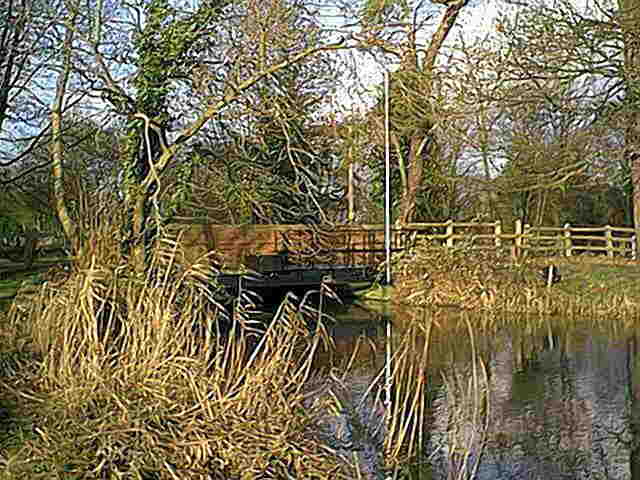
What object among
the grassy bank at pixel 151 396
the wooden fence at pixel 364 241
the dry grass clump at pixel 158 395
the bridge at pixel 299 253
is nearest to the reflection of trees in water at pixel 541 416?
the grassy bank at pixel 151 396

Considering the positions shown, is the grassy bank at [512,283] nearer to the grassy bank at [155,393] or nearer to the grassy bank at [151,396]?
the grassy bank at [155,393]

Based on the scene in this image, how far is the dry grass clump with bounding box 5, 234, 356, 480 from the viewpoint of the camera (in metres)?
4.73

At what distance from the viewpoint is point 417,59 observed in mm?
8945

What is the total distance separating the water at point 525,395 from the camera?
6312 millimetres

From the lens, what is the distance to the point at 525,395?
350 inches

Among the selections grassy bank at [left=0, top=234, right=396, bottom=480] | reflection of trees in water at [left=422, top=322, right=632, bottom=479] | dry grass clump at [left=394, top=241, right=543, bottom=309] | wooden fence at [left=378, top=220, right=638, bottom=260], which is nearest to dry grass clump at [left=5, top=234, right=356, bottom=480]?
grassy bank at [left=0, top=234, right=396, bottom=480]

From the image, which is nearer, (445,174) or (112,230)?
(112,230)

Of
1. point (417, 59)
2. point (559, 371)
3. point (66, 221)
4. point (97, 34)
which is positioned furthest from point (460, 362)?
point (97, 34)

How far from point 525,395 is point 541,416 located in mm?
965

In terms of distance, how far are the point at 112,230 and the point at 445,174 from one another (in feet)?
53.9

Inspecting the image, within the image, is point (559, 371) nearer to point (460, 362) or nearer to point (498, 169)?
point (460, 362)

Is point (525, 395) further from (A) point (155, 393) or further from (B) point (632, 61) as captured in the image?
(B) point (632, 61)

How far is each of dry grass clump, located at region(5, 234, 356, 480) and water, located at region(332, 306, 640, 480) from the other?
0.98 metres

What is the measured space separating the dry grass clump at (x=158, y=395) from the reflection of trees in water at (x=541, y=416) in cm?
115
